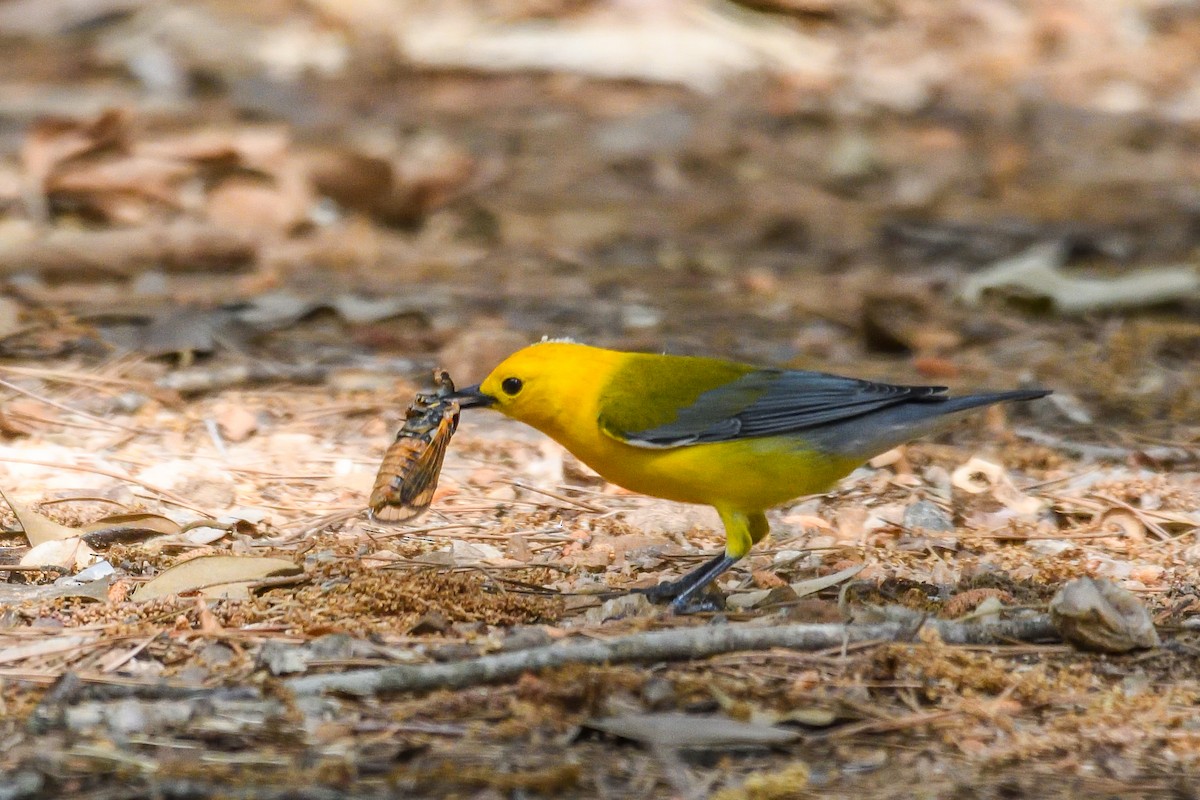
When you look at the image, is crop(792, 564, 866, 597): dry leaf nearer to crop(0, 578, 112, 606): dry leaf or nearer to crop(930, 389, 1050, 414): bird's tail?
crop(930, 389, 1050, 414): bird's tail

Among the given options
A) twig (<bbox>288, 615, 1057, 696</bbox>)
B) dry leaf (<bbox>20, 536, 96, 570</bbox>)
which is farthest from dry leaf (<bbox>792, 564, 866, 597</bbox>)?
dry leaf (<bbox>20, 536, 96, 570</bbox>)

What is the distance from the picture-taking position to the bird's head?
459 cm

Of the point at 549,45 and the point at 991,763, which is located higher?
the point at 549,45

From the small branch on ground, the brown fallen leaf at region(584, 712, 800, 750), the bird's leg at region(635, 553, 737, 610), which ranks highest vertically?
the small branch on ground

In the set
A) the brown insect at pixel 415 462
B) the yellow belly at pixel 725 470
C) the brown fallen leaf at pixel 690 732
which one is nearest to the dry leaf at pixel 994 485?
the yellow belly at pixel 725 470

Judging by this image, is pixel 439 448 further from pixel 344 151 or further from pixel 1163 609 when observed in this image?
pixel 344 151

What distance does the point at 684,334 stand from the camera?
698 centimetres

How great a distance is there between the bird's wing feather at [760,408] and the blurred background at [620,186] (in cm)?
163

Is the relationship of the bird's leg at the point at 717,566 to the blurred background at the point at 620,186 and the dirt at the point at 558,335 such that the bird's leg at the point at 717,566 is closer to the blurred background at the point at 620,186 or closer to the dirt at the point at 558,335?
the dirt at the point at 558,335

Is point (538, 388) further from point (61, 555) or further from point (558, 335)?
point (558, 335)

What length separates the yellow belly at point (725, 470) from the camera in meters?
4.45

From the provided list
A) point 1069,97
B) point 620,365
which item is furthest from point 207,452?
point 1069,97

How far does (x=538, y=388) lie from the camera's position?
4.60m

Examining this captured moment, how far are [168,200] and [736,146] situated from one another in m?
4.12
